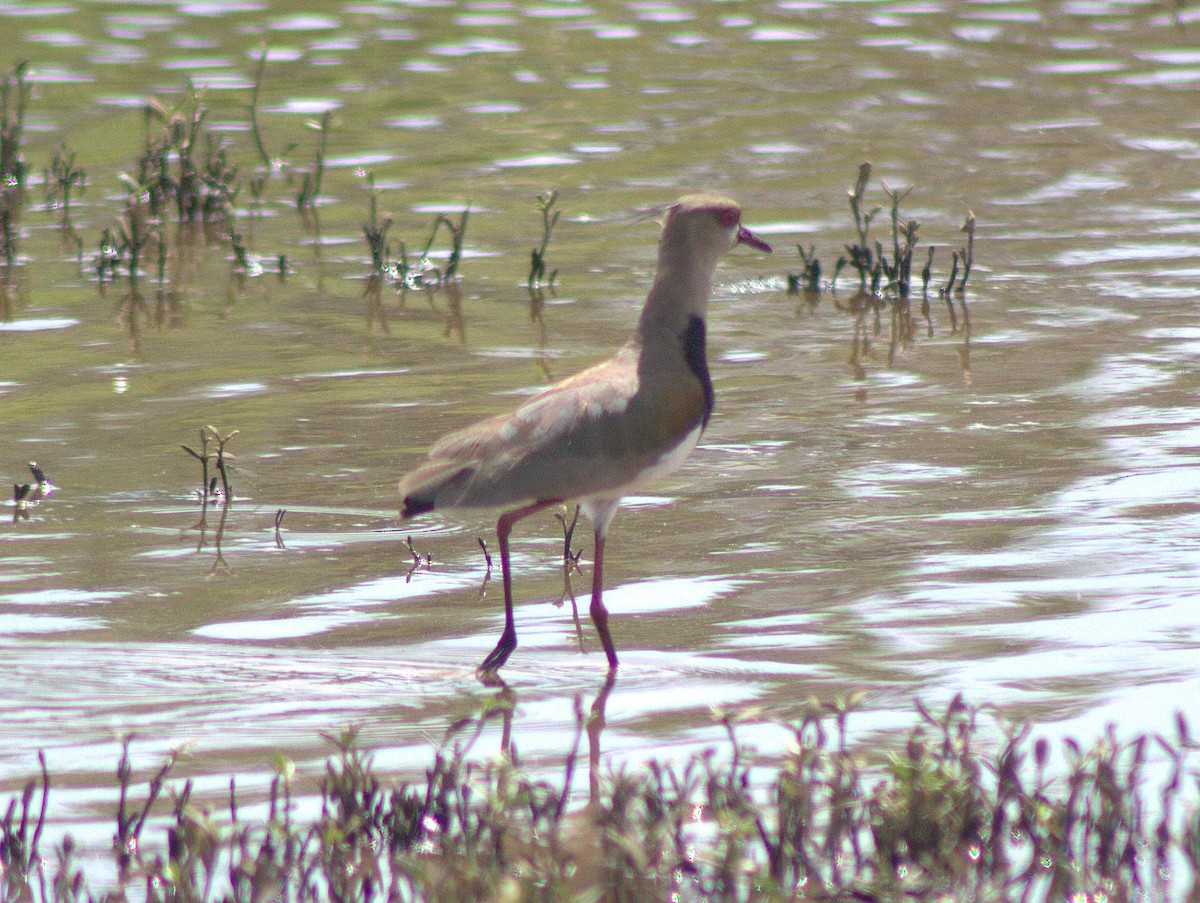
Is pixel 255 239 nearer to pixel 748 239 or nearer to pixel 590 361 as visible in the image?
pixel 590 361

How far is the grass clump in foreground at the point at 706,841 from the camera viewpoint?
4.13 m

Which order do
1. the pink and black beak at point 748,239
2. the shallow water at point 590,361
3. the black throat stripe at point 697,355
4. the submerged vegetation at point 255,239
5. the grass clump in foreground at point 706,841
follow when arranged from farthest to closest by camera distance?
the submerged vegetation at point 255,239 → the pink and black beak at point 748,239 → the black throat stripe at point 697,355 → the shallow water at point 590,361 → the grass clump in foreground at point 706,841

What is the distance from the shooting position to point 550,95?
17453 mm

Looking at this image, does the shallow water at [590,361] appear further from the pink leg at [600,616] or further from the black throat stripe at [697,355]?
the black throat stripe at [697,355]

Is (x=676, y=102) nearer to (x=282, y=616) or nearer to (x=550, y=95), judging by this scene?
(x=550, y=95)

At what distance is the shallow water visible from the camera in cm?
593

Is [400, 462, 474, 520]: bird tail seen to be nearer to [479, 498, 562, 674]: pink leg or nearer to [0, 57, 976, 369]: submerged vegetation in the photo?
[479, 498, 562, 674]: pink leg

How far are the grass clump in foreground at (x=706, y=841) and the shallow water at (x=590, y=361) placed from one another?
2.00 feet

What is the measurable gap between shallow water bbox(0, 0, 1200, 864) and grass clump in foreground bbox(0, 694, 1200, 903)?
609 mm

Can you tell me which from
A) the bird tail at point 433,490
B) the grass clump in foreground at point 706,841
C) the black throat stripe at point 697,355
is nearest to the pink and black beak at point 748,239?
the black throat stripe at point 697,355

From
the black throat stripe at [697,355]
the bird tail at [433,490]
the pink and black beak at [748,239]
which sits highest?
the pink and black beak at [748,239]

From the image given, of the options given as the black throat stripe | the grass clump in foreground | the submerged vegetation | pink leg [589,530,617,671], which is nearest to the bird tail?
pink leg [589,530,617,671]

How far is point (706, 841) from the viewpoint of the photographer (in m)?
4.77

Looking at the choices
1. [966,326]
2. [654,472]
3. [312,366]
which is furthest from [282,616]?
[966,326]
